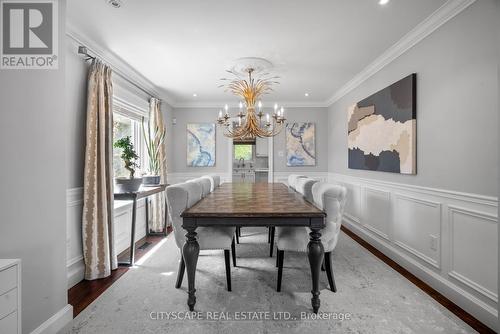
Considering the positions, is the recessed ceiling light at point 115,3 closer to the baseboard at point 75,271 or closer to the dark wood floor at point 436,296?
the baseboard at point 75,271

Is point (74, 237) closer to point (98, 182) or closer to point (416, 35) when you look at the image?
point (98, 182)

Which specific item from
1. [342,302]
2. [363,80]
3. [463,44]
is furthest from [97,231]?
[363,80]

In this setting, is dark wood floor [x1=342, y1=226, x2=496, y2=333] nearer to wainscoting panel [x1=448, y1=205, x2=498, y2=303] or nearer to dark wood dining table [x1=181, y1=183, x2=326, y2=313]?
wainscoting panel [x1=448, y1=205, x2=498, y2=303]

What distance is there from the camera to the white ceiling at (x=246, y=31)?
6.81 feet

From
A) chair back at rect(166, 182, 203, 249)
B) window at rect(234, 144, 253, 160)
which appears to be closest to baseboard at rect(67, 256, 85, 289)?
chair back at rect(166, 182, 203, 249)

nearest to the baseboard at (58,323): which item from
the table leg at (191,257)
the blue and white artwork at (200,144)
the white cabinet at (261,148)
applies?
the table leg at (191,257)

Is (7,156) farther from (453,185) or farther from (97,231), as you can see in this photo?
(453,185)

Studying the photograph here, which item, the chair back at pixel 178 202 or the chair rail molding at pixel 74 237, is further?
the chair rail molding at pixel 74 237

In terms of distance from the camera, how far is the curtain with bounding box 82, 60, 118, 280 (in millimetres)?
2492

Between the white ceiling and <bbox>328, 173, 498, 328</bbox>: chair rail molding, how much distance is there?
1639mm

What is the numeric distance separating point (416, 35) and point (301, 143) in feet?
10.5

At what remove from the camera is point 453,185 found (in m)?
2.09

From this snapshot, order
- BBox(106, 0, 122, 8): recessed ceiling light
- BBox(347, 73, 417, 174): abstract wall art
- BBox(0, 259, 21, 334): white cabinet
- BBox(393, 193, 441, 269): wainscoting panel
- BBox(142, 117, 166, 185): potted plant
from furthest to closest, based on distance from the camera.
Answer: BBox(142, 117, 166, 185): potted plant < BBox(347, 73, 417, 174): abstract wall art < BBox(393, 193, 441, 269): wainscoting panel < BBox(106, 0, 122, 8): recessed ceiling light < BBox(0, 259, 21, 334): white cabinet

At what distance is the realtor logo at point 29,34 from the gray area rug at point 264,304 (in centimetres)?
187
